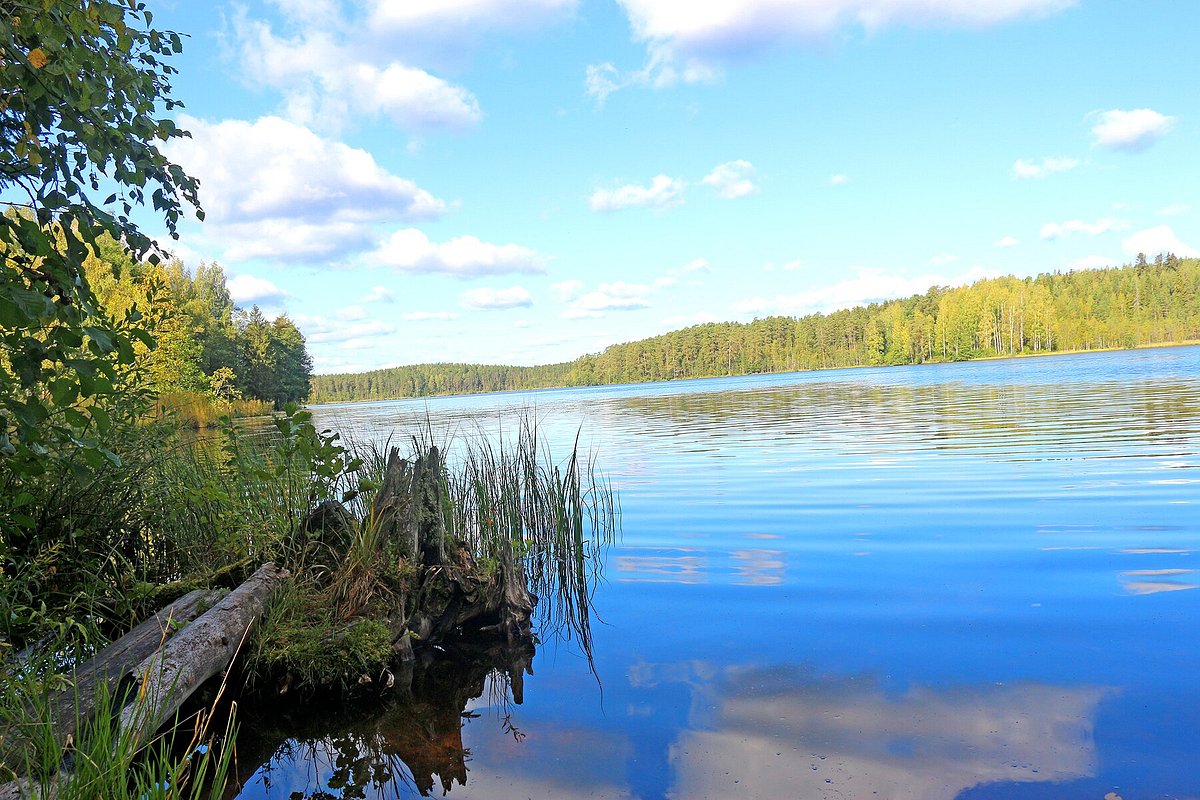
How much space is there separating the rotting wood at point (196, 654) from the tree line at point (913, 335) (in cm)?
10348

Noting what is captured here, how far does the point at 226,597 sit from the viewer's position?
4617 millimetres

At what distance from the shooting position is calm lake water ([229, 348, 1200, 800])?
3609mm

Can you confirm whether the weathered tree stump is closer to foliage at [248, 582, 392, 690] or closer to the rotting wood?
foliage at [248, 582, 392, 690]

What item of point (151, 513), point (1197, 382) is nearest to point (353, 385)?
point (1197, 382)

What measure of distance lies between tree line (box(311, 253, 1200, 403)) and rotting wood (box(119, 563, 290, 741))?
103484mm

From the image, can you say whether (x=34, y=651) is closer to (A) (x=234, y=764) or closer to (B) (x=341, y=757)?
(A) (x=234, y=764)

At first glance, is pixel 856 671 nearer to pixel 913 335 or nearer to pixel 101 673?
pixel 101 673

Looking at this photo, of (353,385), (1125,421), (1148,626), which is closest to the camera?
(1148,626)

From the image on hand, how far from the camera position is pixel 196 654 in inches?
153

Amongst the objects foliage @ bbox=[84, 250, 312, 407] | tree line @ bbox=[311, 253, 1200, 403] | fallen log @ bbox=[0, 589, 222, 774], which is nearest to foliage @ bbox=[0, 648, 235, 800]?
fallen log @ bbox=[0, 589, 222, 774]

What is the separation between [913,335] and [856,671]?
125m

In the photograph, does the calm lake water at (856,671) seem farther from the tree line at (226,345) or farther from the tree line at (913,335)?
the tree line at (913,335)

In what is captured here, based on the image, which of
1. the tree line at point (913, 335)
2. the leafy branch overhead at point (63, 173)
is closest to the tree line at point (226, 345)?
the leafy branch overhead at point (63, 173)

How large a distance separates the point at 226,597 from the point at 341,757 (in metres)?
1.32
